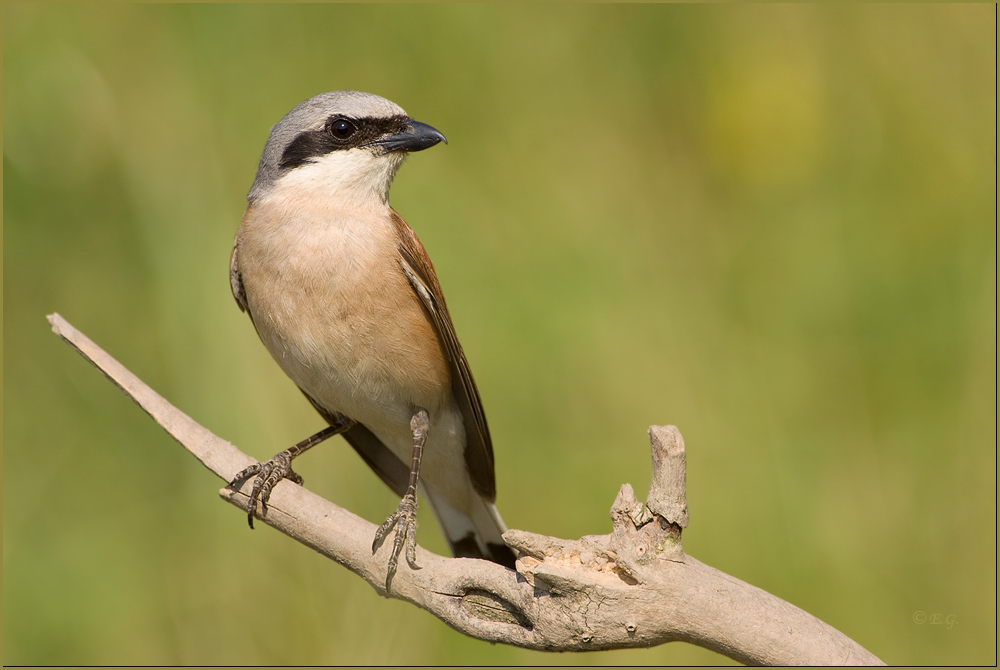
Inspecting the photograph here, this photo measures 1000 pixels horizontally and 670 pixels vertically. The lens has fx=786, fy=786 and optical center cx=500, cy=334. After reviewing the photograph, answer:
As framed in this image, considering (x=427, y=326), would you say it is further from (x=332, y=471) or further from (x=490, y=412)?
(x=490, y=412)

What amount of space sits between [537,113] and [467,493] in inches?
113

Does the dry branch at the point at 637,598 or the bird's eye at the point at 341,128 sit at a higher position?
the bird's eye at the point at 341,128

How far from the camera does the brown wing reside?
3.43m

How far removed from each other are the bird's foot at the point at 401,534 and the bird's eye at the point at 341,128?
63.9 inches

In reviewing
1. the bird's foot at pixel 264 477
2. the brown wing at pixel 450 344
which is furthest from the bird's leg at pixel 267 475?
the brown wing at pixel 450 344

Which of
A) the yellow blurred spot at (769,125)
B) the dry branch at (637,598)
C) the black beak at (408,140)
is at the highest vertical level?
the yellow blurred spot at (769,125)

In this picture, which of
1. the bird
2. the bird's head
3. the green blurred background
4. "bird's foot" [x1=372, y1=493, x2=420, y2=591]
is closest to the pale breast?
the bird

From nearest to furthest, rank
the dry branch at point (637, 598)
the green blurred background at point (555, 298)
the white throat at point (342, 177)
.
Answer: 1. the dry branch at point (637, 598)
2. the white throat at point (342, 177)
3. the green blurred background at point (555, 298)

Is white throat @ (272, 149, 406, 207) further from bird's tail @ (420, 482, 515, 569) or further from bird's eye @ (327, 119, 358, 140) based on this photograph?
bird's tail @ (420, 482, 515, 569)

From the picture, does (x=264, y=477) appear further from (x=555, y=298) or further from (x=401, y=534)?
(x=555, y=298)

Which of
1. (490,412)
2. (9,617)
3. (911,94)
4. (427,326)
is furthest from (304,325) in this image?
(911,94)

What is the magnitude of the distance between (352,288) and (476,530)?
1578mm

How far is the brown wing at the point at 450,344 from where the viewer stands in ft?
11.3

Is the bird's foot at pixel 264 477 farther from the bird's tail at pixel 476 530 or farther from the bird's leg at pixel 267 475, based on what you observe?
the bird's tail at pixel 476 530
